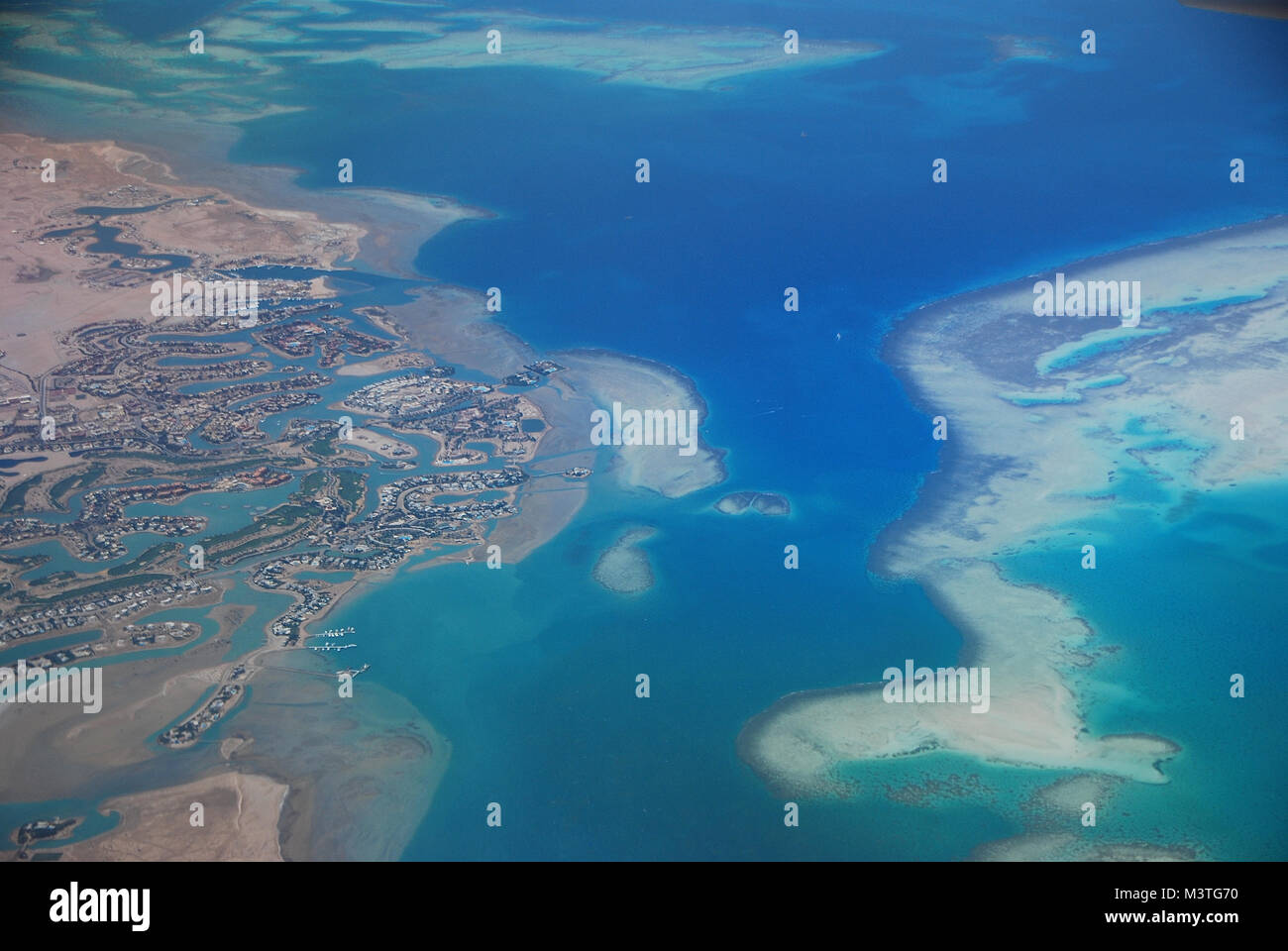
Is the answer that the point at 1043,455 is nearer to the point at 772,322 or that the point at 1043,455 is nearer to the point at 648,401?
the point at 772,322

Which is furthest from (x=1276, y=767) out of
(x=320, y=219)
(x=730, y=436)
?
(x=320, y=219)

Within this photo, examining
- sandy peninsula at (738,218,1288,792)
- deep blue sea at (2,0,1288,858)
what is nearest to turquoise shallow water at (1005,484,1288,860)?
deep blue sea at (2,0,1288,858)

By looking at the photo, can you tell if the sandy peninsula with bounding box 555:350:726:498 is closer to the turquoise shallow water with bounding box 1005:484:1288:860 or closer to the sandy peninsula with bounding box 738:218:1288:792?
the sandy peninsula with bounding box 738:218:1288:792

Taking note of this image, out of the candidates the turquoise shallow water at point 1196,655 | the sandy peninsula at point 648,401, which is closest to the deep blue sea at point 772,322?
the turquoise shallow water at point 1196,655

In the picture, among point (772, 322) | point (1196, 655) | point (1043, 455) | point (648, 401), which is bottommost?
point (1196, 655)

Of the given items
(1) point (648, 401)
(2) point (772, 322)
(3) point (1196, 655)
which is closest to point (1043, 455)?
(3) point (1196, 655)
